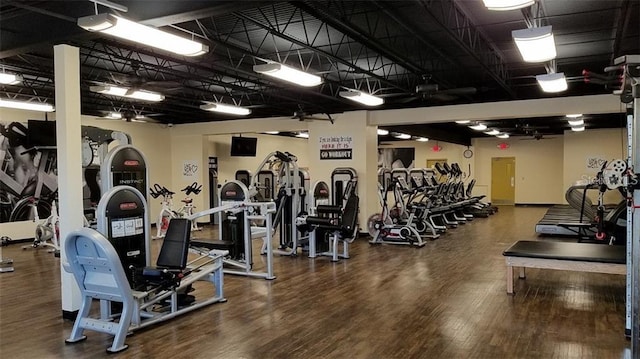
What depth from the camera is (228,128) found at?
1212cm

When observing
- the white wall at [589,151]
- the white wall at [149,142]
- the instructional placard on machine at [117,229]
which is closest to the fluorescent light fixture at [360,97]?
the instructional placard on machine at [117,229]

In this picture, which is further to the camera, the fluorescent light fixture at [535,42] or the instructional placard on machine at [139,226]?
the instructional placard on machine at [139,226]

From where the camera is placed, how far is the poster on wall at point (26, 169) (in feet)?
31.2

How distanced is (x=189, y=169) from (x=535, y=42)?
999 centimetres

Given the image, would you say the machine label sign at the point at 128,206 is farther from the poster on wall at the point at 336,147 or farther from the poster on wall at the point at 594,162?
the poster on wall at the point at 594,162

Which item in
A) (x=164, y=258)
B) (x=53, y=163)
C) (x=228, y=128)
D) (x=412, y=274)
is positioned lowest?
(x=412, y=274)

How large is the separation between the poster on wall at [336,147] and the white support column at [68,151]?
6.48 meters

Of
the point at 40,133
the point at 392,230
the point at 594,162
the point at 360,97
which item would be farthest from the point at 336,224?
the point at 594,162

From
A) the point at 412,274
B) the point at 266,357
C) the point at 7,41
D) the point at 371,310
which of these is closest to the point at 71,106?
the point at 7,41

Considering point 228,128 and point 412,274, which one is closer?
point 412,274

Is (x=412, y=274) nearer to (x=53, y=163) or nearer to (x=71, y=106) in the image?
(x=71, y=106)

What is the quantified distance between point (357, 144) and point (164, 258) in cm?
637

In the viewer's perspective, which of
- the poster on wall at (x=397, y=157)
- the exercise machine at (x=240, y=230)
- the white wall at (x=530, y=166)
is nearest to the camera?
the exercise machine at (x=240, y=230)

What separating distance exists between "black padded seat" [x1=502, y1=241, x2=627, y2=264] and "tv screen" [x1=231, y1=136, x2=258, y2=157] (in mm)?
9293
